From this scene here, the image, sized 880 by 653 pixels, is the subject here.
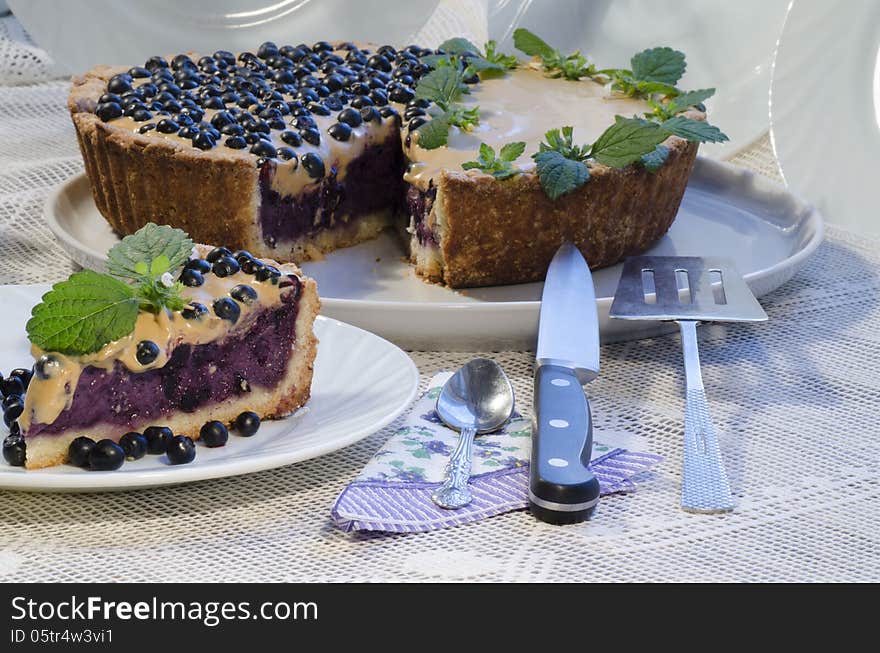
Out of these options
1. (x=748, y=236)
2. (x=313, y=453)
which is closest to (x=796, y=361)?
(x=748, y=236)

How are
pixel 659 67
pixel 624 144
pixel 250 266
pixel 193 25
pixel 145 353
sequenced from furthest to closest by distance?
pixel 193 25, pixel 659 67, pixel 624 144, pixel 250 266, pixel 145 353

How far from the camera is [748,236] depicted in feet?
11.1

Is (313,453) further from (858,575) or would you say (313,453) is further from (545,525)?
(858,575)

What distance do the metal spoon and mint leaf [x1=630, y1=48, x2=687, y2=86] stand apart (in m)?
1.57

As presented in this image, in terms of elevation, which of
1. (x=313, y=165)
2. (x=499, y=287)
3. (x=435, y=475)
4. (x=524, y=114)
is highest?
(x=524, y=114)

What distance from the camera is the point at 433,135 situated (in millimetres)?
3113

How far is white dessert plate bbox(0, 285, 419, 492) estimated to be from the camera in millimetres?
1871

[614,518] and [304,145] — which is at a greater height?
[304,145]

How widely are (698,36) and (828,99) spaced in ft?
2.71

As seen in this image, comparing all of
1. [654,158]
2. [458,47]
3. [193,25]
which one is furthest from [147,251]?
[193,25]

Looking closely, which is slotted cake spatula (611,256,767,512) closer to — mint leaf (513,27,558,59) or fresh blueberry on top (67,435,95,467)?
fresh blueberry on top (67,435,95,467)

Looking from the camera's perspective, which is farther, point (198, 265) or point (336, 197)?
point (336, 197)

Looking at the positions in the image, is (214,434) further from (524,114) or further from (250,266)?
(524,114)

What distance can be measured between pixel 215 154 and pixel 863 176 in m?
1.96
